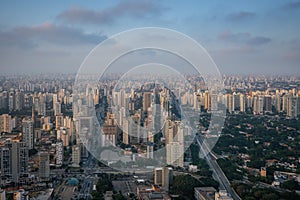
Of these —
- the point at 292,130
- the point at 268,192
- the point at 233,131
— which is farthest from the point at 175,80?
the point at 292,130

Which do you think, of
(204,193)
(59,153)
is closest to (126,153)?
(204,193)

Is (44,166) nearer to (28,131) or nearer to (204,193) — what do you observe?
(28,131)

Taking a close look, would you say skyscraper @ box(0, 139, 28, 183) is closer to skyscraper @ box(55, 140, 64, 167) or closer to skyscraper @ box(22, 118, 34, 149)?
skyscraper @ box(55, 140, 64, 167)

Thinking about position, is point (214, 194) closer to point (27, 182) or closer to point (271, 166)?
point (271, 166)

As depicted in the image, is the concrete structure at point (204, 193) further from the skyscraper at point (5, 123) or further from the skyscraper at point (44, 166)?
the skyscraper at point (5, 123)

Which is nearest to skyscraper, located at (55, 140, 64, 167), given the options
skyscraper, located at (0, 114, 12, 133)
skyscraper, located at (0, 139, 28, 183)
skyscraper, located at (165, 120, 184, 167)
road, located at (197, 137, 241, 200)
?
skyscraper, located at (0, 139, 28, 183)

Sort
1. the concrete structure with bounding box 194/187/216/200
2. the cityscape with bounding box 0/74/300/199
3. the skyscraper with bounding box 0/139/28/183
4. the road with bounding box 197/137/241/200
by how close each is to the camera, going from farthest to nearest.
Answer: the skyscraper with bounding box 0/139/28/183, the road with bounding box 197/137/241/200, the cityscape with bounding box 0/74/300/199, the concrete structure with bounding box 194/187/216/200

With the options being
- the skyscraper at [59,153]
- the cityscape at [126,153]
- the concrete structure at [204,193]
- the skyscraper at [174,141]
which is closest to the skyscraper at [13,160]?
the cityscape at [126,153]

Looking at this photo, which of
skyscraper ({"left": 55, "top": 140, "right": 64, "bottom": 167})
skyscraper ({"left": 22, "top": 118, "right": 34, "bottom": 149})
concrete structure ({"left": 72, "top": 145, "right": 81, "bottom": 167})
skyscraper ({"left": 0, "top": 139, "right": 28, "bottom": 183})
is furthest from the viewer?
skyscraper ({"left": 22, "top": 118, "right": 34, "bottom": 149})
